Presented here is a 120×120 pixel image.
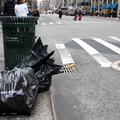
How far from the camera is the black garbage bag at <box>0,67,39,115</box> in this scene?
3215 millimetres

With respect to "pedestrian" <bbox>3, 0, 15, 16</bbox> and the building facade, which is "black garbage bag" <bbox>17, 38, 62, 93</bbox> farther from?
the building facade

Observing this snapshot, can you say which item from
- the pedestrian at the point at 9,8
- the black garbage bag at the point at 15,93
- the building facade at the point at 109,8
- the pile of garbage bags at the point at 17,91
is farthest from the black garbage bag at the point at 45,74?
the building facade at the point at 109,8

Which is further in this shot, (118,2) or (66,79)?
(118,2)

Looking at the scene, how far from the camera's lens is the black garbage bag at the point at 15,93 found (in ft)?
10.5

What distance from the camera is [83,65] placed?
22.1ft

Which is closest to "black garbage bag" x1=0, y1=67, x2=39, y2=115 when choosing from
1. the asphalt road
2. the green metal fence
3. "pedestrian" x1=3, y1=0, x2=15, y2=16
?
the asphalt road

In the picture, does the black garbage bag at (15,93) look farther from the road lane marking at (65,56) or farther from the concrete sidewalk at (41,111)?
the road lane marking at (65,56)

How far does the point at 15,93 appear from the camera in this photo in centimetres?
322

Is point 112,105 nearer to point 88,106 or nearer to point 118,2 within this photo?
point 88,106

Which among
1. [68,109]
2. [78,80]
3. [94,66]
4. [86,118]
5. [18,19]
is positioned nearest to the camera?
[86,118]

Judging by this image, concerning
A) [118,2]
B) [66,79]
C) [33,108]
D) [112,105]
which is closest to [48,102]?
[33,108]

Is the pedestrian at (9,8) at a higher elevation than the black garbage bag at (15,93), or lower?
higher

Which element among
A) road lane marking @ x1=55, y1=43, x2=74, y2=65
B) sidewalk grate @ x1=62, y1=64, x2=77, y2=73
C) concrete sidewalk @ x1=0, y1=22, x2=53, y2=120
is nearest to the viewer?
concrete sidewalk @ x1=0, y1=22, x2=53, y2=120

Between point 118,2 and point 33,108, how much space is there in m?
62.1
